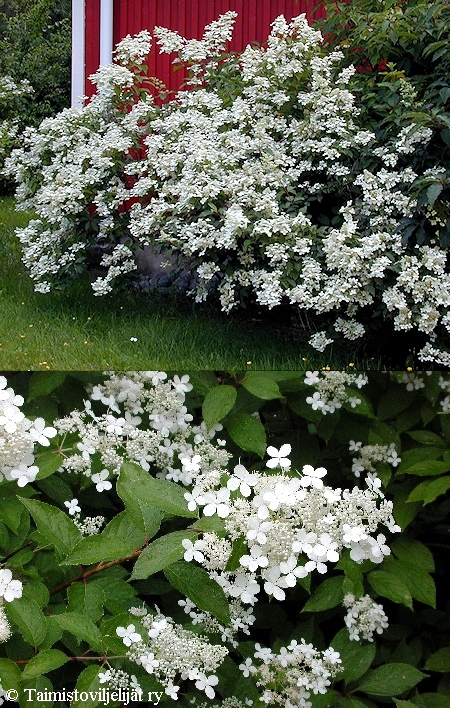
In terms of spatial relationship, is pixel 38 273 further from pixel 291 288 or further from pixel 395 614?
pixel 395 614

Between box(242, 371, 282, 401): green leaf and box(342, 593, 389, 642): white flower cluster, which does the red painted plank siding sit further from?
box(342, 593, 389, 642): white flower cluster

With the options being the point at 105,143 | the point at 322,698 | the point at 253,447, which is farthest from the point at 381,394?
the point at 105,143

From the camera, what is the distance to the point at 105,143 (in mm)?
4668

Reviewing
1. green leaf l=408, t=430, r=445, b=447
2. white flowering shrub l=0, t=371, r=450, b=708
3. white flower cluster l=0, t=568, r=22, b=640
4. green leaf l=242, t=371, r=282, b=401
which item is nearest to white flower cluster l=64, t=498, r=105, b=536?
white flowering shrub l=0, t=371, r=450, b=708

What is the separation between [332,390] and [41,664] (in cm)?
58

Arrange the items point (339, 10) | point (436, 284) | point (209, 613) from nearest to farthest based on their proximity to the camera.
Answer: point (209, 613)
point (436, 284)
point (339, 10)

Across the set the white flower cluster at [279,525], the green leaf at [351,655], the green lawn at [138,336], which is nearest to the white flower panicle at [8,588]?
the white flower cluster at [279,525]

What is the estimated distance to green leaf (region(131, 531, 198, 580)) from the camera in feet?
3.72

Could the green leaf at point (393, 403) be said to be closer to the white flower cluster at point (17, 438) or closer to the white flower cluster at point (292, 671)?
the white flower cluster at point (292, 671)

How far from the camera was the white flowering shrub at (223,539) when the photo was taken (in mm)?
1154

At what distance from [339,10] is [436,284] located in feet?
5.73

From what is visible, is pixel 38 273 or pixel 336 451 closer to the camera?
pixel 336 451

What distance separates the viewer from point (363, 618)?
1281 millimetres

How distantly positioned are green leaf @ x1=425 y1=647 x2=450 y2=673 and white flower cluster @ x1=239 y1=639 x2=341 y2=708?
149 mm
